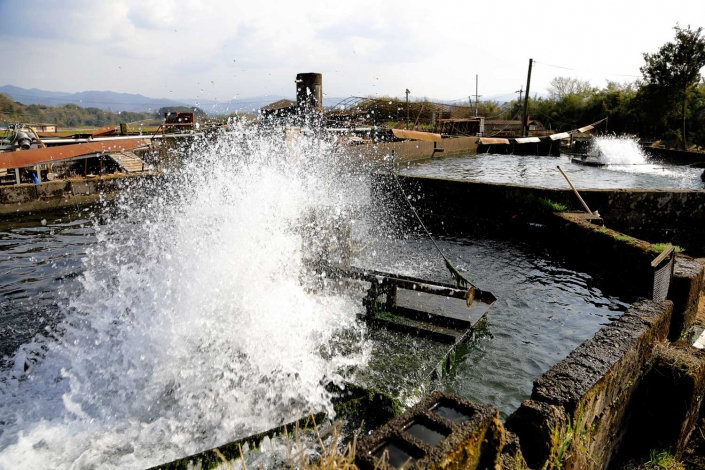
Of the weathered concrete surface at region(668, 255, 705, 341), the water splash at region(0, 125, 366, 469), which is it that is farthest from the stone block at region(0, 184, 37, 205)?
the weathered concrete surface at region(668, 255, 705, 341)

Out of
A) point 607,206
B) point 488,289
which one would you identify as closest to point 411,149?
point 607,206

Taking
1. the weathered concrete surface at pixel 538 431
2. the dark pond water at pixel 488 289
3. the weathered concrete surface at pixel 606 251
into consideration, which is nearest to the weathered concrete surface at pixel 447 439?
the weathered concrete surface at pixel 538 431

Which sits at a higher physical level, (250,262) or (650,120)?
(650,120)

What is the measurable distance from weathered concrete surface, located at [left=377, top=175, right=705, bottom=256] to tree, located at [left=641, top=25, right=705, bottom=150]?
23.1 metres

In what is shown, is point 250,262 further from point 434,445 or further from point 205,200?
point 434,445

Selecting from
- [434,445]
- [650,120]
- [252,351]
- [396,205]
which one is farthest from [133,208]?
[650,120]

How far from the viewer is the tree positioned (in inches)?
1104

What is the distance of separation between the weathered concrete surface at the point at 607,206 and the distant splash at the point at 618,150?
1713 cm

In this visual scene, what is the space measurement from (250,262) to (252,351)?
1.57 m

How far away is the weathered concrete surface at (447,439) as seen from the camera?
1.92 metres

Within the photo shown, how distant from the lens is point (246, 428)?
13.6 ft

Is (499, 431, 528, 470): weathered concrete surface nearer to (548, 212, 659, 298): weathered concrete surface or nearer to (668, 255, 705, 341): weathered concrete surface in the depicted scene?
(668, 255, 705, 341): weathered concrete surface

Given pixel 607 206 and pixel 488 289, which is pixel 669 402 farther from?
pixel 607 206

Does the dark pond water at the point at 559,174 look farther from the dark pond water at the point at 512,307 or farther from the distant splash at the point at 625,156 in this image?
the dark pond water at the point at 512,307
